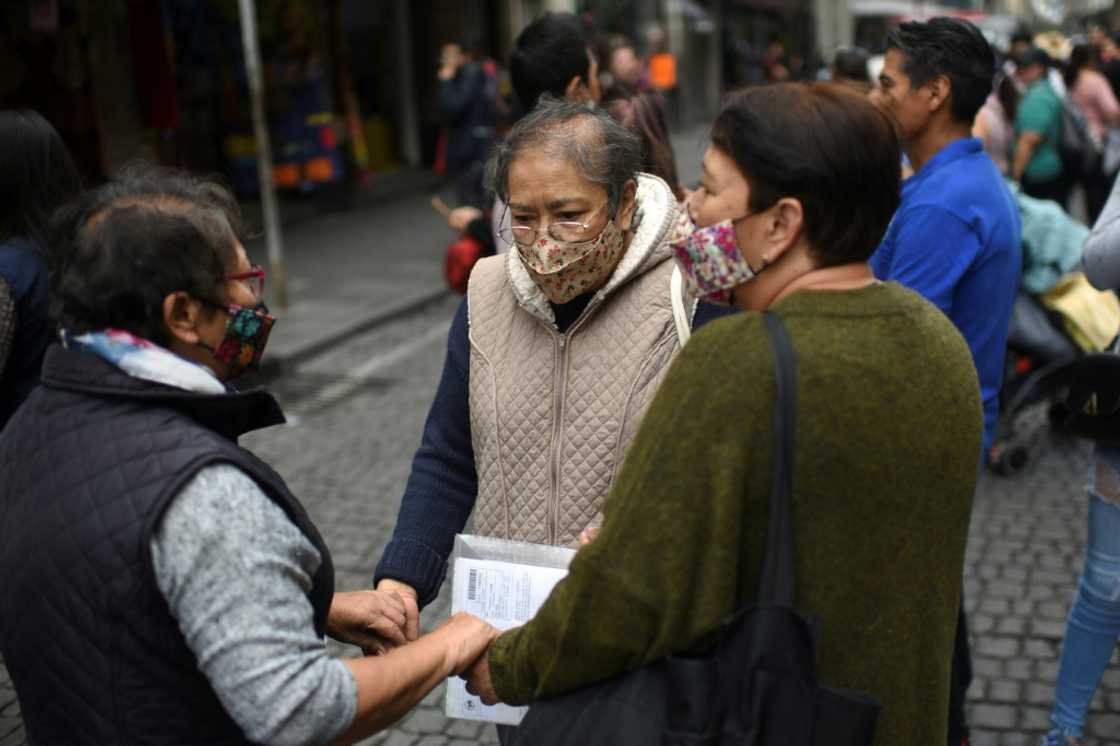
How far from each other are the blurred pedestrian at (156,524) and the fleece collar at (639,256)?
66 cm

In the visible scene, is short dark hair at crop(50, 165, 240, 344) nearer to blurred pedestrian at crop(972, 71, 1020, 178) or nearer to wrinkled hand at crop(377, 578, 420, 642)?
wrinkled hand at crop(377, 578, 420, 642)

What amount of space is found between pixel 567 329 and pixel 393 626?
630 millimetres

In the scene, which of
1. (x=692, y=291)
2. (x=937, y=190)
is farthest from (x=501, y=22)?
(x=692, y=291)

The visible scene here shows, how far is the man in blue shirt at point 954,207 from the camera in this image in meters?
3.10

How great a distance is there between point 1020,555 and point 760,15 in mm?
34948

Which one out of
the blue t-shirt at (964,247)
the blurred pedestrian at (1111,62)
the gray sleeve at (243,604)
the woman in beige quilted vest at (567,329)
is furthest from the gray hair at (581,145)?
the blurred pedestrian at (1111,62)

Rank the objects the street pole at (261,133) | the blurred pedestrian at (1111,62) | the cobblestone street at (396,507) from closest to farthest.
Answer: the cobblestone street at (396,507)
the street pole at (261,133)
the blurred pedestrian at (1111,62)

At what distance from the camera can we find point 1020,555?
16.6 ft

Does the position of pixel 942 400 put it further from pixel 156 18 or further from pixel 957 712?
pixel 156 18

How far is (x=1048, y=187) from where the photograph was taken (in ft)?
29.8

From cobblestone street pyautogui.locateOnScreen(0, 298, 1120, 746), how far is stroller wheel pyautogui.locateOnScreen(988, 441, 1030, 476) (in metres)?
0.07

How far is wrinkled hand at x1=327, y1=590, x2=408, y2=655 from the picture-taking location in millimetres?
2203

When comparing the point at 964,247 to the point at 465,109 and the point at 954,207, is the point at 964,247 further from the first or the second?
the point at 465,109

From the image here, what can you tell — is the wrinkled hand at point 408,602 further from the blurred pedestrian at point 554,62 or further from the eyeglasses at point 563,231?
the blurred pedestrian at point 554,62
